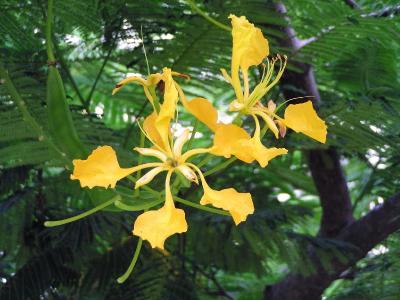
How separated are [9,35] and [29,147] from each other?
0.60 feet

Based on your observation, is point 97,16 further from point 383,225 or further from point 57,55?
point 383,225

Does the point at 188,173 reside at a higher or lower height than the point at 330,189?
higher

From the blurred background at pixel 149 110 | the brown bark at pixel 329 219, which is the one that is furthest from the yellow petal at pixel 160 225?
the brown bark at pixel 329 219

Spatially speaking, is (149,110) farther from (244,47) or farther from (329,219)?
(244,47)

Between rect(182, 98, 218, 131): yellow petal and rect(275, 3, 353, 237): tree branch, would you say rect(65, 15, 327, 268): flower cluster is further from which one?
rect(275, 3, 353, 237): tree branch

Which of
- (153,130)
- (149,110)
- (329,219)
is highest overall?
(153,130)

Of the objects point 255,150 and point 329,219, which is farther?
point 329,219

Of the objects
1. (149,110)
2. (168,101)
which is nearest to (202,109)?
(168,101)

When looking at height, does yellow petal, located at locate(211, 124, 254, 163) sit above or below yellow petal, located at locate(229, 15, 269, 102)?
below

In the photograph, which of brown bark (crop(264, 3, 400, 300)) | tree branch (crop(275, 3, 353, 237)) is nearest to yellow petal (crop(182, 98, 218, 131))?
brown bark (crop(264, 3, 400, 300))

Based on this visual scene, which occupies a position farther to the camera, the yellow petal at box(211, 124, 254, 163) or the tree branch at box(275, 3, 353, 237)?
the tree branch at box(275, 3, 353, 237)

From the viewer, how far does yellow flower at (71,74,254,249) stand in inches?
18.8

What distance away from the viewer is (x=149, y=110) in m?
1.16

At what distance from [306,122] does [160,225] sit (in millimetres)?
138
